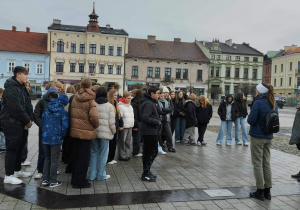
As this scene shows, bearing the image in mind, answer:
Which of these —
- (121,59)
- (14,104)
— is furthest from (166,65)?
(14,104)

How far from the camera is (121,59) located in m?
52.7

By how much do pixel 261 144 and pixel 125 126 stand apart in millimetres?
3629

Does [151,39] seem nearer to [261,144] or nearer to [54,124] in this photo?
[54,124]

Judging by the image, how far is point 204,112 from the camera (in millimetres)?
11016

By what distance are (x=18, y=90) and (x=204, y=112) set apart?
6.96 meters

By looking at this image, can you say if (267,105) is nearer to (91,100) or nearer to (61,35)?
(91,100)

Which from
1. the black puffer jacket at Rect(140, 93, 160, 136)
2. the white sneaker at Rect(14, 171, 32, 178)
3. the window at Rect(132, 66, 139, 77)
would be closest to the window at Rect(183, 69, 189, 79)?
the window at Rect(132, 66, 139, 77)

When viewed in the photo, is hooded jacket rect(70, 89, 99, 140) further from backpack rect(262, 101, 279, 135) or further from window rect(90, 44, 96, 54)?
window rect(90, 44, 96, 54)

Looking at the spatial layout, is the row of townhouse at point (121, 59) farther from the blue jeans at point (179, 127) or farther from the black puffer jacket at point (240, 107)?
the black puffer jacket at point (240, 107)

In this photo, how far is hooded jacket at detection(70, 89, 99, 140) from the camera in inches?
215

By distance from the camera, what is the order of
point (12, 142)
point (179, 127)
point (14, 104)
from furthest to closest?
point (179, 127)
point (12, 142)
point (14, 104)

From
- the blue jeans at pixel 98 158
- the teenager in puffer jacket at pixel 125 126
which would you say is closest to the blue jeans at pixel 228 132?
the teenager in puffer jacket at pixel 125 126

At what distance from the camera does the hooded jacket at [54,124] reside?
5.50 meters

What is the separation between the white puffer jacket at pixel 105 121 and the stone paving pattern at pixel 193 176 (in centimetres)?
93
